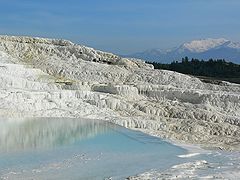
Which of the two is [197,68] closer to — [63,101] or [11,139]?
[63,101]

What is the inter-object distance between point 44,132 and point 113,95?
11507mm

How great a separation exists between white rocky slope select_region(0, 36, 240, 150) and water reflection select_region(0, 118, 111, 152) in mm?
1816

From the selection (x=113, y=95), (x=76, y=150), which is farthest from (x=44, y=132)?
(x=113, y=95)

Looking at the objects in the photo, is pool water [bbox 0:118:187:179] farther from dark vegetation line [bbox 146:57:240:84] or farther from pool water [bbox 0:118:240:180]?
dark vegetation line [bbox 146:57:240:84]

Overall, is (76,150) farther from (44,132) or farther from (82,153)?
(44,132)

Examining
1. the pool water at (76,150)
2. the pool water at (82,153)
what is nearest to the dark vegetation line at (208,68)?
the pool water at (76,150)

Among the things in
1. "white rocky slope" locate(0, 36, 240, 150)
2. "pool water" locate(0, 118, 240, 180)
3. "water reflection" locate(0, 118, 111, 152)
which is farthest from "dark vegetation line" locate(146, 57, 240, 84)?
"pool water" locate(0, 118, 240, 180)

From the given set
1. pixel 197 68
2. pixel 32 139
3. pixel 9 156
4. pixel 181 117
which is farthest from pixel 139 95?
pixel 197 68

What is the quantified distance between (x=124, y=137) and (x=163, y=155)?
4508 millimetres

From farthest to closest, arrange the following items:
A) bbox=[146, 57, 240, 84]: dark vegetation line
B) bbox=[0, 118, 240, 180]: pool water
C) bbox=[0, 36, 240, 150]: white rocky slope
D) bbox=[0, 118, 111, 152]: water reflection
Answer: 1. bbox=[146, 57, 240, 84]: dark vegetation line
2. bbox=[0, 36, 240, 150]: white rocky slope
3. bbox=[0, 118, 111, 152]: water reflection
4. bbox=[0, 118, 240, 180]: pool water

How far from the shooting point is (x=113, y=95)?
34219mm

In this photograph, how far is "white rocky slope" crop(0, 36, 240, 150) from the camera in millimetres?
27422

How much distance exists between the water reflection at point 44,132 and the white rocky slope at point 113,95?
182 cm

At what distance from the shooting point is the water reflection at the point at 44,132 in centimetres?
2020
